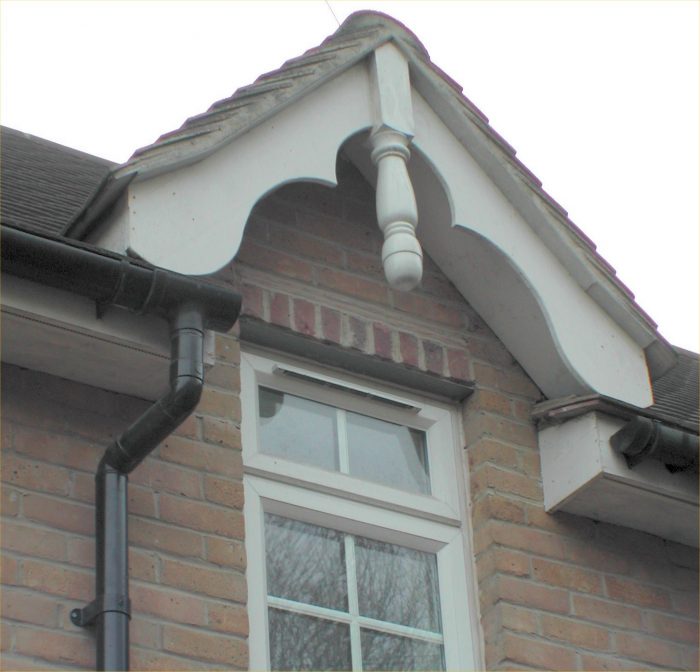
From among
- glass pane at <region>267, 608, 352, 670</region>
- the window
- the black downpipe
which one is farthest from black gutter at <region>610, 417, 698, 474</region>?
the black downpipe

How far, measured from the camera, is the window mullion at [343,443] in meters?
4.81

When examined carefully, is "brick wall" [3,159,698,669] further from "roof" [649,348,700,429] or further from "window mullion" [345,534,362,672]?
"roof" [649,348,700,429]

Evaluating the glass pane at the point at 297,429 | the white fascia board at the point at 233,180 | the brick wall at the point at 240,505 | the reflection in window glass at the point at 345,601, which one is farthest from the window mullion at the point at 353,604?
the white fascia board at the point at 233,180

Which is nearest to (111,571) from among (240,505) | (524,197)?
(240,505)

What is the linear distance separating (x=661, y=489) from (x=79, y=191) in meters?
2.28

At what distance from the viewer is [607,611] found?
16.0 ft

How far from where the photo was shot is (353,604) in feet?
15.0

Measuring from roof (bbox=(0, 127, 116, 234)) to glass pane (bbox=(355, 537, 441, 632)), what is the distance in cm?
135

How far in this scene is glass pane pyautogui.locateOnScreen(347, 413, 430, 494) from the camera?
16.0ft

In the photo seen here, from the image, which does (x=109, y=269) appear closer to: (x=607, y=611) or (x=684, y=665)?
(x=607, y=611)

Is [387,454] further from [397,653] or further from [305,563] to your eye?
[397,653]

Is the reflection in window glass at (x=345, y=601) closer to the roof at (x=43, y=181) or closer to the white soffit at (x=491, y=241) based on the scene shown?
the white soffit at (x=491, y=241)

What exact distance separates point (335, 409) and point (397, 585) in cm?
60

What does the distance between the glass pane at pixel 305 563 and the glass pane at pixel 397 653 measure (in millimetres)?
130
